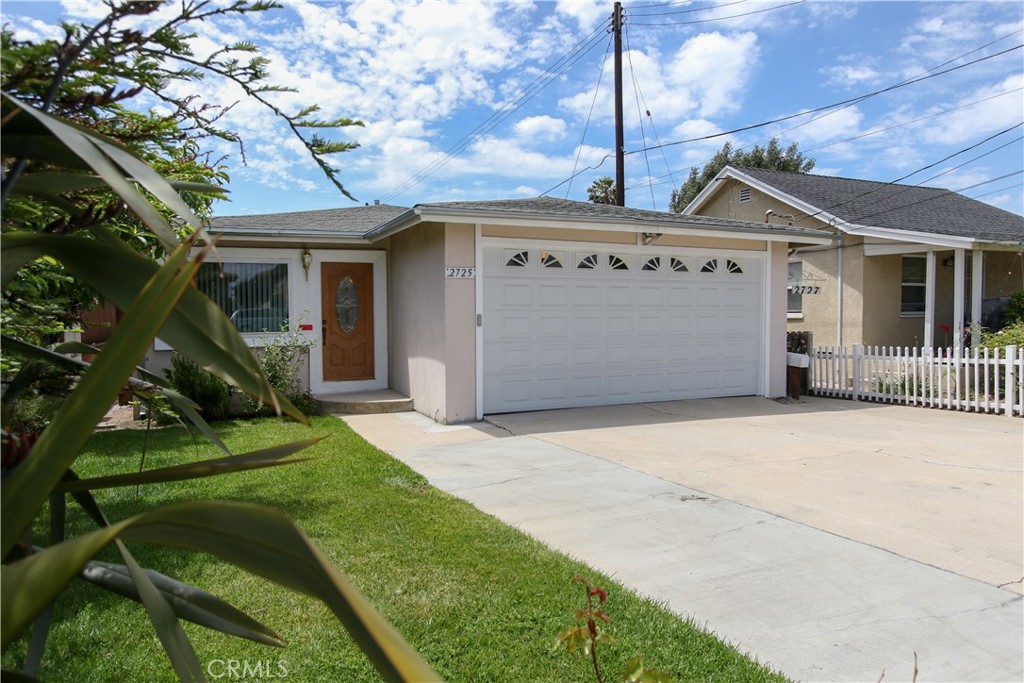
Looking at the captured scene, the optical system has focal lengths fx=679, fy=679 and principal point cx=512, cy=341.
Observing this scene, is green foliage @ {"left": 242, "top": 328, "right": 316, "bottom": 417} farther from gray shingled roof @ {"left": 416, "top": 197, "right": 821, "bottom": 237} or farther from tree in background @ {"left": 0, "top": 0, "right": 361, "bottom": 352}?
tree in background @ {"left": 0, "top": 0, "right": 361, "bottom": 352}

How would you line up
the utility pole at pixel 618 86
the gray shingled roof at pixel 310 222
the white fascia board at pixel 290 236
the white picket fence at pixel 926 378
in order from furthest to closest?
the utility pole at pixel 618 86 → the gray shingled roof at pixel 310 222 → the white fascia board at pixel 290 236 → the white picket fence at pixel 926 378

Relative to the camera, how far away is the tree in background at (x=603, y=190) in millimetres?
31359

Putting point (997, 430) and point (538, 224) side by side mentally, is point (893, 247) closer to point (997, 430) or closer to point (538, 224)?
point (997, 430)

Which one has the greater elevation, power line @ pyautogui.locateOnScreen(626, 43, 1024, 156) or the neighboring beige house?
power line @ pyautogui.locateOnScreen(626, 43, 1024, 156)

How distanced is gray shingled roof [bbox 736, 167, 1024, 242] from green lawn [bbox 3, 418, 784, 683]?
43.7ft

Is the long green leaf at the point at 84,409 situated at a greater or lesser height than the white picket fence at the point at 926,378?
greater

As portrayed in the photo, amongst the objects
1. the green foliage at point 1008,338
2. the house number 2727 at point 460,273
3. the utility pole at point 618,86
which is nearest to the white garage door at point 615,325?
the house number 2727 at point 460,273

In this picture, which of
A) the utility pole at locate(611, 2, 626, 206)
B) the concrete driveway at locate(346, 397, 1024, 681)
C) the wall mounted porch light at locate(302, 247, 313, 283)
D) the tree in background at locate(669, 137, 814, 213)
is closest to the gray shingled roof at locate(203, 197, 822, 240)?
the wall mounted porch light at locate(302, 247, 313, 283)

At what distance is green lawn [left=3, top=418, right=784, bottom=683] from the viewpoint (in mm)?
2973

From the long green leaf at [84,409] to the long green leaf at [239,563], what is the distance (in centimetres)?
9

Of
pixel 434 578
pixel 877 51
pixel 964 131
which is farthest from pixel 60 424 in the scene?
pixel 964 131

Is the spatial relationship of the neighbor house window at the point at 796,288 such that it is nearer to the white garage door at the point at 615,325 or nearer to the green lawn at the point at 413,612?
the white garage door at the point at 615,325

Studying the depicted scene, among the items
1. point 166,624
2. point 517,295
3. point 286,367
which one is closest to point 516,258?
point 517,295

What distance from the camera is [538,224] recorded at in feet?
32.4
